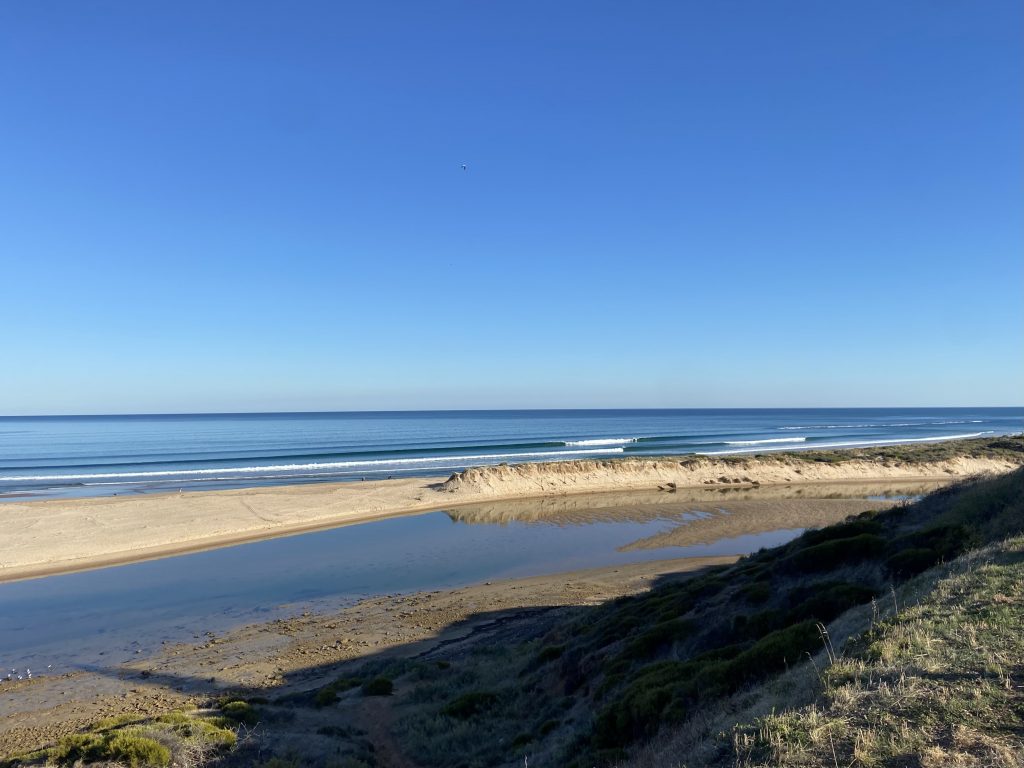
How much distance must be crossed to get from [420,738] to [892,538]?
11684mm

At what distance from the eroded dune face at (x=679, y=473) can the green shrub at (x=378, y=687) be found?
32.9 metres

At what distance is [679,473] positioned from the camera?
2235 inches

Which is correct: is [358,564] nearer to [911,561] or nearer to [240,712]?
[240,712]

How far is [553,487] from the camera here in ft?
174

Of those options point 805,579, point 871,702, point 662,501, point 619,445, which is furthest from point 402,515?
point 619,445

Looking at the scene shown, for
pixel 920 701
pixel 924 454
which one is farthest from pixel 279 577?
pixel 924 454

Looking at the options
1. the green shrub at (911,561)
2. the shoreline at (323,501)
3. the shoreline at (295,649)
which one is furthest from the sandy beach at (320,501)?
the green shrub at (911,561)

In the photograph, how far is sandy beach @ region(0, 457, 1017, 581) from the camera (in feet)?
105

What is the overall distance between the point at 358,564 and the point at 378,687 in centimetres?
1531

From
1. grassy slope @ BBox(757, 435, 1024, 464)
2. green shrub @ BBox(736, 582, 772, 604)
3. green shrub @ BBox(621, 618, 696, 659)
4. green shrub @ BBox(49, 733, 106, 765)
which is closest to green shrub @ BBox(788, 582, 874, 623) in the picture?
green shrub @ BBox(736, 582, 772, 604)

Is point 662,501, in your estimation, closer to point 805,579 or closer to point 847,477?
→ point 847,477

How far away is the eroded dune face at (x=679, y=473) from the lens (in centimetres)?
5112

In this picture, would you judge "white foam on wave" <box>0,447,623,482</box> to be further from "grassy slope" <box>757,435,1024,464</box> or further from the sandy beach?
"grassy slope" <box>757,435,1024,464</box>

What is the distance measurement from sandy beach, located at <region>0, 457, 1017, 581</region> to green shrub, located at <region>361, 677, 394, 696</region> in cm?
2114
